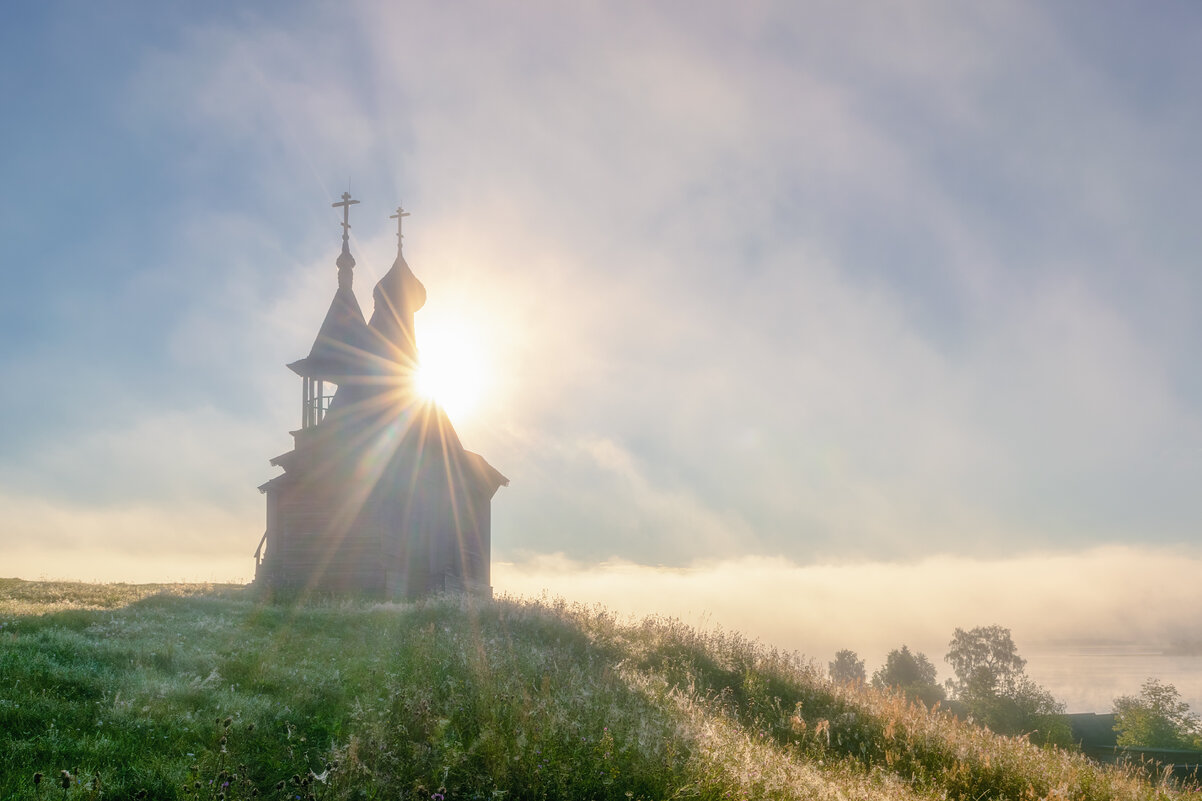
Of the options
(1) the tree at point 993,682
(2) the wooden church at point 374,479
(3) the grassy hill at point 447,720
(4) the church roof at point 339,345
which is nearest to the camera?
(3) the grassy hill at point 447,720

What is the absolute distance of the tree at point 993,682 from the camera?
47938 millimetres

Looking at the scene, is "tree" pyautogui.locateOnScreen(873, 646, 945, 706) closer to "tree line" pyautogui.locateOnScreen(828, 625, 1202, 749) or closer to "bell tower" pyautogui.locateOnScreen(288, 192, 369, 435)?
"tree line" pyautogui.locateOnScreen(828, 625, 1202, 749)

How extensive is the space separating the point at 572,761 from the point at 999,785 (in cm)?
658

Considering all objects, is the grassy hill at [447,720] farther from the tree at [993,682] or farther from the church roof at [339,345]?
the tree at [993,682]

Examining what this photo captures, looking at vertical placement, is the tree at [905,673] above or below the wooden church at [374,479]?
below

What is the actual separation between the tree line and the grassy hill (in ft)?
61.6

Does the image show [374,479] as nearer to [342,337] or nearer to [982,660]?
[342,337]

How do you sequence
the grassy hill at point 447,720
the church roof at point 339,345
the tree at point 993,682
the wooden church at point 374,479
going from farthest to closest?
the tree at point 993,682
the church roof at point 339,345
the wooden church at point 374,479
the grassy hill at point 447,720

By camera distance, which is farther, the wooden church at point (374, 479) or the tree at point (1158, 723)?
the tree at point (1158, 723)

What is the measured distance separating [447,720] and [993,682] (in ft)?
198

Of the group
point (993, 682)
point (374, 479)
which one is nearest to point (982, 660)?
point (993, 682)

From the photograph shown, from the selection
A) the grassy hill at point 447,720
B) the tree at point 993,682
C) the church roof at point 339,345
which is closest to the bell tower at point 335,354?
the church roof at point 339,345

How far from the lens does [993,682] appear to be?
57.3 m

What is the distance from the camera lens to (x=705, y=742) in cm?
855
